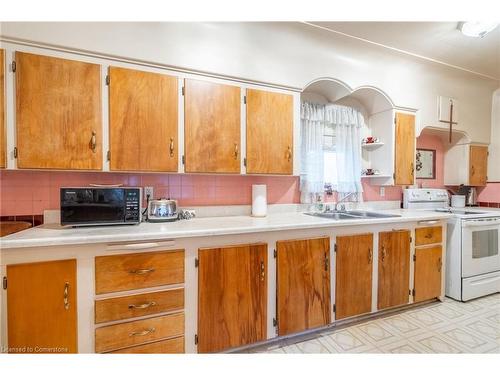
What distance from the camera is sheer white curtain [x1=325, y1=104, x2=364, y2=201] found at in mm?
2721

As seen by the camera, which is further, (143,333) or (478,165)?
(478,165)

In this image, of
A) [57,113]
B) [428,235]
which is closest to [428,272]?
[428,235]

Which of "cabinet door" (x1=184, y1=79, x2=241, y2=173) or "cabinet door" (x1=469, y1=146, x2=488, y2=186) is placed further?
"cabinet door" (x1=469, y1=146, x2=488, y2=186)

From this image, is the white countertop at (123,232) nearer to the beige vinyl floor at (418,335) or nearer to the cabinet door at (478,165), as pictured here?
the beige vinyl floor at (418,335)

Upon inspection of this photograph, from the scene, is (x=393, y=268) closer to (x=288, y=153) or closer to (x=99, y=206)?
(x=288, y=153)

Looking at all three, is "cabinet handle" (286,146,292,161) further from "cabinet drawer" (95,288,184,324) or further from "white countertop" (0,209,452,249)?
"cabinet drawer" (95,288,184,324)

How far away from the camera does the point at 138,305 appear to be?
1426mm

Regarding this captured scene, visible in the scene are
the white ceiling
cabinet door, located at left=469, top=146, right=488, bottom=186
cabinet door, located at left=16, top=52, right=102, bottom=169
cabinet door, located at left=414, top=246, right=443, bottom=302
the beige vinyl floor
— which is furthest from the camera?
cabinet door, located at left=469, top=146, right=488, bottom=186

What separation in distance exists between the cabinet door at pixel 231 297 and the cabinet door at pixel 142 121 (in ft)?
2.58

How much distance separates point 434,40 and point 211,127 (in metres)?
2.36

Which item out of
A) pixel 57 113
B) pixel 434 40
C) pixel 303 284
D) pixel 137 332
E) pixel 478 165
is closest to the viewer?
pixel 137 332

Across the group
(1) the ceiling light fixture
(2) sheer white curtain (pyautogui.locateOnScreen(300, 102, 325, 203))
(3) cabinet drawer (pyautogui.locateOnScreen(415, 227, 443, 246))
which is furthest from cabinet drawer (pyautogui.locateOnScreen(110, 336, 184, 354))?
(1) the ceiling light fixture

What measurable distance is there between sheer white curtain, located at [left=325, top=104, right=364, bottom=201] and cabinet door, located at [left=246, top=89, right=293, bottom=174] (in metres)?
0.80

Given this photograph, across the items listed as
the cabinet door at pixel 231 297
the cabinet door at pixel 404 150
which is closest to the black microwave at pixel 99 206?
the cabinet door at pixel 231 297
